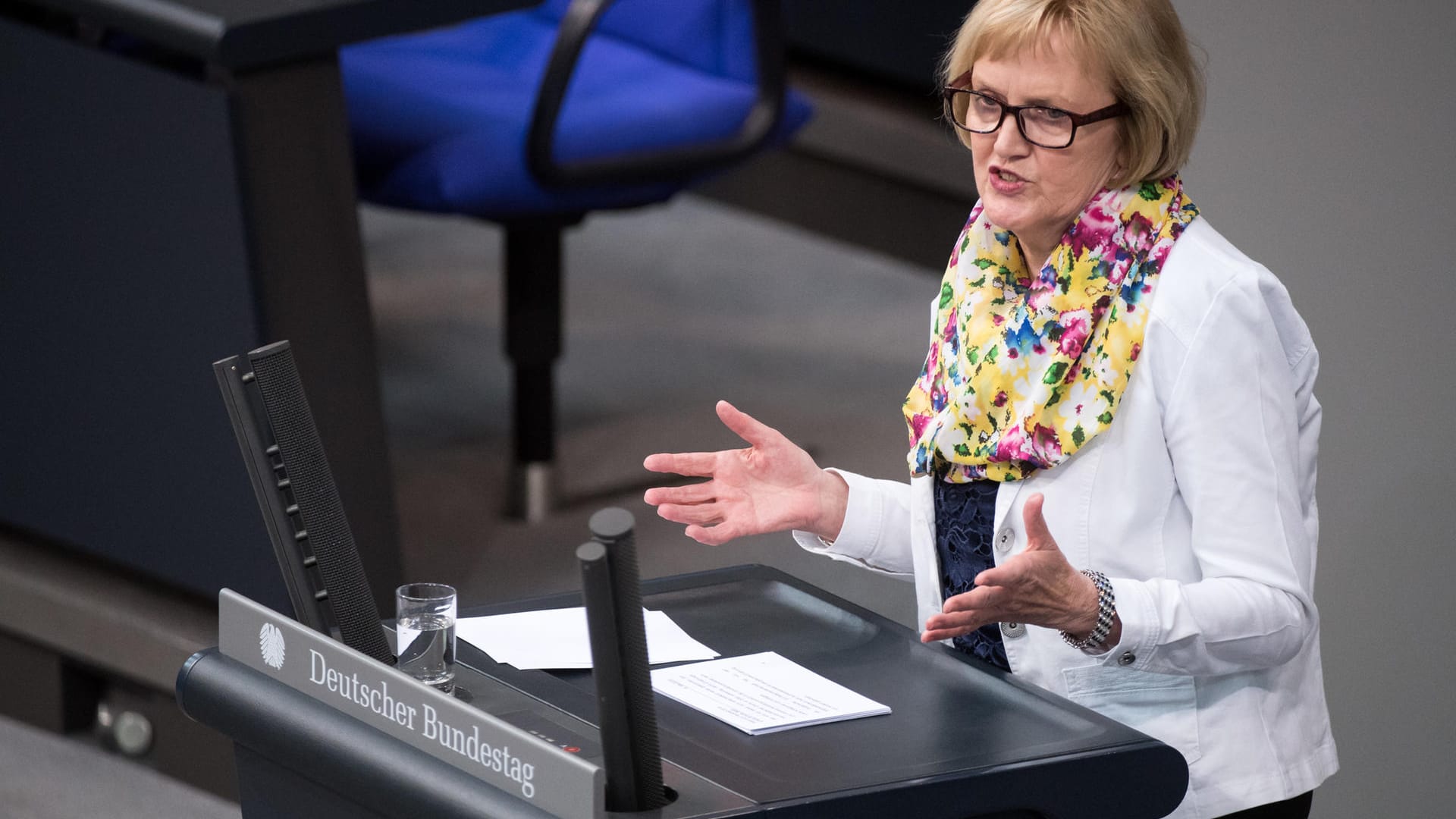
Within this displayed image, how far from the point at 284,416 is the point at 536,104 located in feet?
6.52

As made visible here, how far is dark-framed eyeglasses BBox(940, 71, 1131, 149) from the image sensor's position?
156cm

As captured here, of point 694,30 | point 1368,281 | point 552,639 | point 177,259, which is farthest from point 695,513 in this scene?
point 694,30

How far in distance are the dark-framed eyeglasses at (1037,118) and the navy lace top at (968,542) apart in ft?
0.97

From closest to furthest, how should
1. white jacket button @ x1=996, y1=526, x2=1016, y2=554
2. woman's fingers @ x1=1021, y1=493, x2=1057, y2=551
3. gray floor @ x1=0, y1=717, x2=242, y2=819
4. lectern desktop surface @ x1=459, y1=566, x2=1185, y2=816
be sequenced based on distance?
lectern desktop surface @ x1=459, y1=566, x2=1185, y2=816 < woman's fingers @ x1=1021, y1=493, x2=1057, y2=551 < white jacket button @ x1=996, y1=526, x2=1016, y2=554 < gray floor @ x1=0, y1=717, x2=242, y2=819

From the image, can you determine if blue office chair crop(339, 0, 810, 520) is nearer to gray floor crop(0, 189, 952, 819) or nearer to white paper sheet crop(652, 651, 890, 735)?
gray floor crop(0, 189, 952, 819)

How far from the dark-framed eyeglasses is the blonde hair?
0.03m

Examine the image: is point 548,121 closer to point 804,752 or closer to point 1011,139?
point 1011,139

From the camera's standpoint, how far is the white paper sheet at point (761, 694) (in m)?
1.40

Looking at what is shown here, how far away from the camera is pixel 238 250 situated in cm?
267

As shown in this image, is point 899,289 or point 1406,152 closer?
point 1406,152

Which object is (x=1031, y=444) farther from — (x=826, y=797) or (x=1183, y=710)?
(x=826, y=797)

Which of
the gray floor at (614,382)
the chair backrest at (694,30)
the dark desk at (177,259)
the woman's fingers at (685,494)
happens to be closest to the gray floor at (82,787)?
the gray floor at (614,382)

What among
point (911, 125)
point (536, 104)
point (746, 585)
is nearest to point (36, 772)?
point (536, 104)

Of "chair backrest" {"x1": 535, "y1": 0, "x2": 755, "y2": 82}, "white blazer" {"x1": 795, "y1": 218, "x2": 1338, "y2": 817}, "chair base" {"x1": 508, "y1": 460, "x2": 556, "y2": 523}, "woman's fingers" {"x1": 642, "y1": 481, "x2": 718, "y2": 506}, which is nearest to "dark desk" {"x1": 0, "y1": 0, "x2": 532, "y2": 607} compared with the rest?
"chair base" {"x1": 508, "y1": 460, "x2": 556, "y2": 523}
